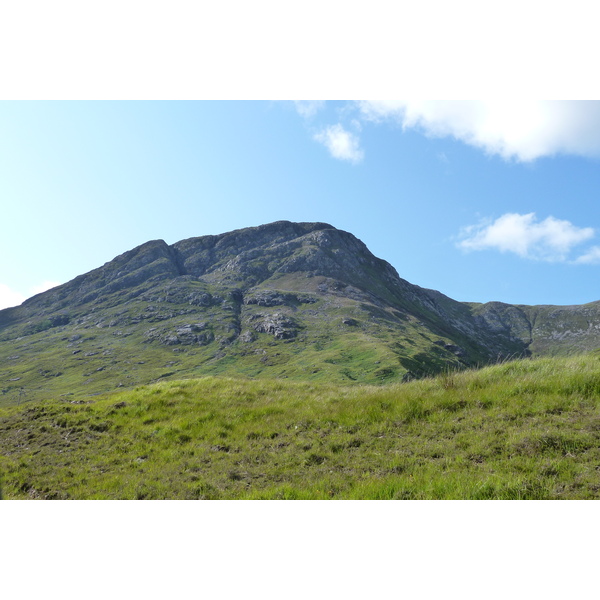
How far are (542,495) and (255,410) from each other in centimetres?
1183

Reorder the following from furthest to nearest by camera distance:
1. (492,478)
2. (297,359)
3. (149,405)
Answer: (297,359) → (149,405) → (492,478)

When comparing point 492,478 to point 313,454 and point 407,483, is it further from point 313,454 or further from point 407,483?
point 313,454

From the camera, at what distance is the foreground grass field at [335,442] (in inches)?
390

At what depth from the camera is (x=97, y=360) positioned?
198 meters

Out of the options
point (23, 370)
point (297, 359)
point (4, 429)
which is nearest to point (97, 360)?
point (23, 370)

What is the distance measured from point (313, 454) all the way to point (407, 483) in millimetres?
3739

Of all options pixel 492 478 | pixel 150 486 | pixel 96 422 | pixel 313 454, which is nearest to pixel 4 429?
pixel 96 422

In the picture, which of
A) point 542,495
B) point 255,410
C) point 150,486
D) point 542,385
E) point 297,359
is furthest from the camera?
point 297,359

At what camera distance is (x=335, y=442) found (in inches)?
529

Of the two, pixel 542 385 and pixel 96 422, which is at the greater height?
pixel 542 385

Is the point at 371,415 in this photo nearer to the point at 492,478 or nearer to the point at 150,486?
the point at 492,478

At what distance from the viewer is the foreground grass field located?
9.91 m

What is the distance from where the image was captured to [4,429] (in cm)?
1847

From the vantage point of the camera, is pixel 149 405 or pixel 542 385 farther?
pixel 149 405
